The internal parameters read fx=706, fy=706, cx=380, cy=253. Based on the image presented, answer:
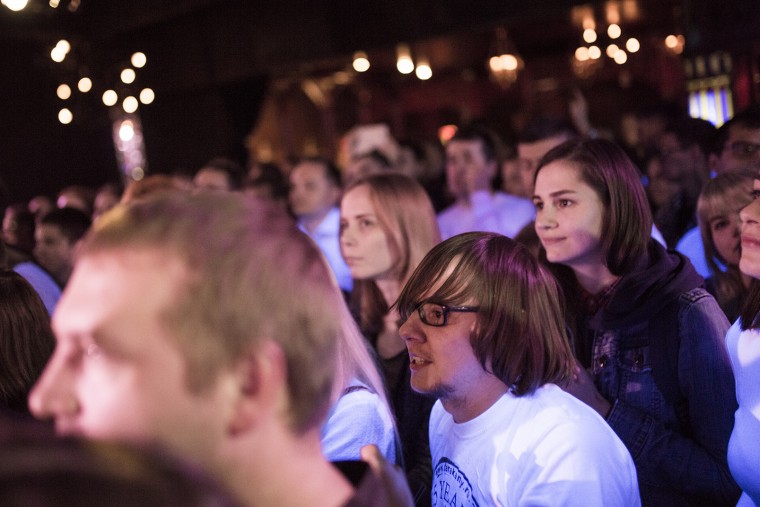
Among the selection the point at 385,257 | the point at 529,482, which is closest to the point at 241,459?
the point at 529,482

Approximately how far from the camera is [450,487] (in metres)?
1.52

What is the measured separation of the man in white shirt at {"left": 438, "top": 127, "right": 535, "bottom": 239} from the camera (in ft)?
13.6

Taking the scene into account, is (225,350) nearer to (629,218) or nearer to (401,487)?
(401,487)

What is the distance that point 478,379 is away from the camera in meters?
1.53

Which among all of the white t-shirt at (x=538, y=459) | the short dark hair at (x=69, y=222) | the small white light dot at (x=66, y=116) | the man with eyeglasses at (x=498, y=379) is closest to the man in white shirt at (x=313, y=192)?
the short dark hair at (x=69, y=222)

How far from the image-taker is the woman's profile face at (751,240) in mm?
1750

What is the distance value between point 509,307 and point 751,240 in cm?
71

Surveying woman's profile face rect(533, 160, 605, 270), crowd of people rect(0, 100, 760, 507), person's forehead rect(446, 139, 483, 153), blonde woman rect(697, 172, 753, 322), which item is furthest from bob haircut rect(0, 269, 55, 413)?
person's forehead rect(446, 139, 483, 153)

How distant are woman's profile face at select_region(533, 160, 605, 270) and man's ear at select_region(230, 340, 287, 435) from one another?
1596 millimetres

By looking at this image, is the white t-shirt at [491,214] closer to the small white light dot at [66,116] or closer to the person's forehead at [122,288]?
the person's forehead at [122,288]

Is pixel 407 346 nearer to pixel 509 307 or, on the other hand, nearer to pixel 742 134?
pixel 509 307

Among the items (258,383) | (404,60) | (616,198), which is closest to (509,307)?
(616,198)

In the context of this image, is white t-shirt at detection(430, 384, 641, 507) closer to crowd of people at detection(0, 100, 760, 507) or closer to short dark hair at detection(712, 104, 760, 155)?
crowd of people at detection(0, 100, 760, 507)

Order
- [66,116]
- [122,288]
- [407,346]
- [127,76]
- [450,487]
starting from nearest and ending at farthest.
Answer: [122,288] < [450,487] < [407,346] < [66,116] < [127,76]
